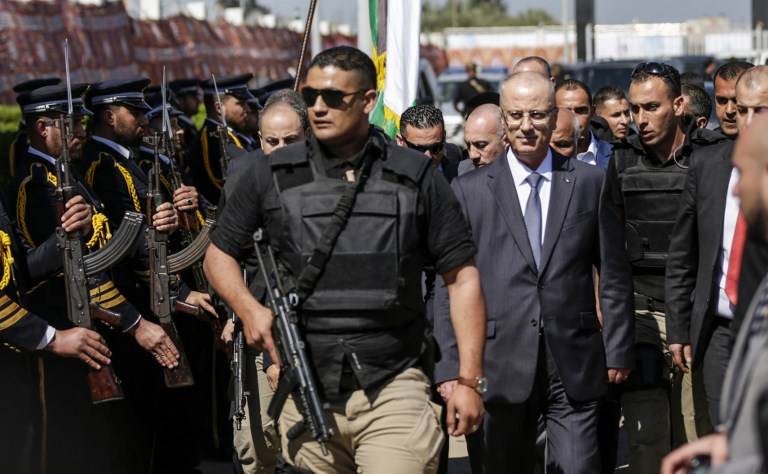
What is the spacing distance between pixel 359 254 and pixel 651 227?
2.46 metres

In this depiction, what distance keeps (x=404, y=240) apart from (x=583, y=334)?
1393mm

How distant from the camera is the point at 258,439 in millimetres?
6781

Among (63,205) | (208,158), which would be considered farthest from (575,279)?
(208,158)

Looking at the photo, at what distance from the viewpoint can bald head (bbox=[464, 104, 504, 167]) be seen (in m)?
7.73

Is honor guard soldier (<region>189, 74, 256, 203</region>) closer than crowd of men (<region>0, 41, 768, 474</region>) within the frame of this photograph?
No

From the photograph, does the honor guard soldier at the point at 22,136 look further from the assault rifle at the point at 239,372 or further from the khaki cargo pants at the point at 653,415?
the khaki cargo pants at the point at 653,415

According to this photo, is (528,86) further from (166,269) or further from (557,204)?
(166,269)

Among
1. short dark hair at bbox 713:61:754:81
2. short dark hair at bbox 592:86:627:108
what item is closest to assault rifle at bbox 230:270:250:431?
short dark hair at bbox 713:61:754:81

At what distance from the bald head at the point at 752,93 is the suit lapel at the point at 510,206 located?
0.99m

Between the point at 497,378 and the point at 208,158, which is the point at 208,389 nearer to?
the point at 208,158

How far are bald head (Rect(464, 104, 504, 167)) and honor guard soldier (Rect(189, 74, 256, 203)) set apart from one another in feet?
7.33

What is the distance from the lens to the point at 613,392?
6.77 m

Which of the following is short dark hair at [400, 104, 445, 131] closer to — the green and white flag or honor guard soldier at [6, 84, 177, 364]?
the green and white flag

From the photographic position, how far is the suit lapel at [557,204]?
600 cm
